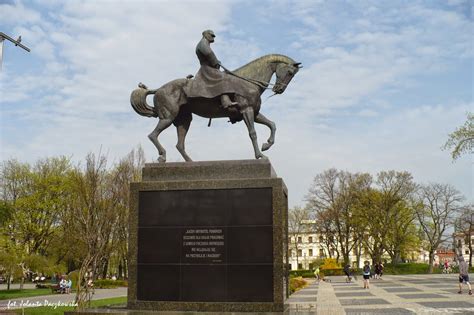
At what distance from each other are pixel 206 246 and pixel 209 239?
0.17m

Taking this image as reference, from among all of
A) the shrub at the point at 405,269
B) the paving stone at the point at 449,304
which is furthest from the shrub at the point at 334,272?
the paving stone at the point at 449,304

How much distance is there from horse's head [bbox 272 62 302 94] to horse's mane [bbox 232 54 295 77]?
14cm

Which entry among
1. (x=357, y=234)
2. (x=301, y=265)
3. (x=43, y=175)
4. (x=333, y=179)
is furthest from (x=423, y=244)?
(x=43, y=175)

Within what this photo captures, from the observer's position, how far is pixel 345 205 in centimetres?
5475

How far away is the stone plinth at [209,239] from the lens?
10336 millimetres

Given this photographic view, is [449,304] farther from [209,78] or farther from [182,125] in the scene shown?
[209,78]

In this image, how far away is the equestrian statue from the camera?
11562 millimetres

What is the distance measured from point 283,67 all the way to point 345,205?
44.9 m

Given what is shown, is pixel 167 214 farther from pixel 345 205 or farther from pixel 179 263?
pixel 345 205

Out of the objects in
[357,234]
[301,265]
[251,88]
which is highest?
[251,88]

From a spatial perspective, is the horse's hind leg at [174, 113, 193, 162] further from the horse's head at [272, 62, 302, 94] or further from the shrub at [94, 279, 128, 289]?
the shrub at [94, 279, 128, 289]

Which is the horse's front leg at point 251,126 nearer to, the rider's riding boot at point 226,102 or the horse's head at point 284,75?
the rider's riding boot at point 226,102

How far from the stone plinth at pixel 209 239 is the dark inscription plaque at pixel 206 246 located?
0.8 inches

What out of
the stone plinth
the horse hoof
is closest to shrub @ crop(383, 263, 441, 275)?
the stone plinth
